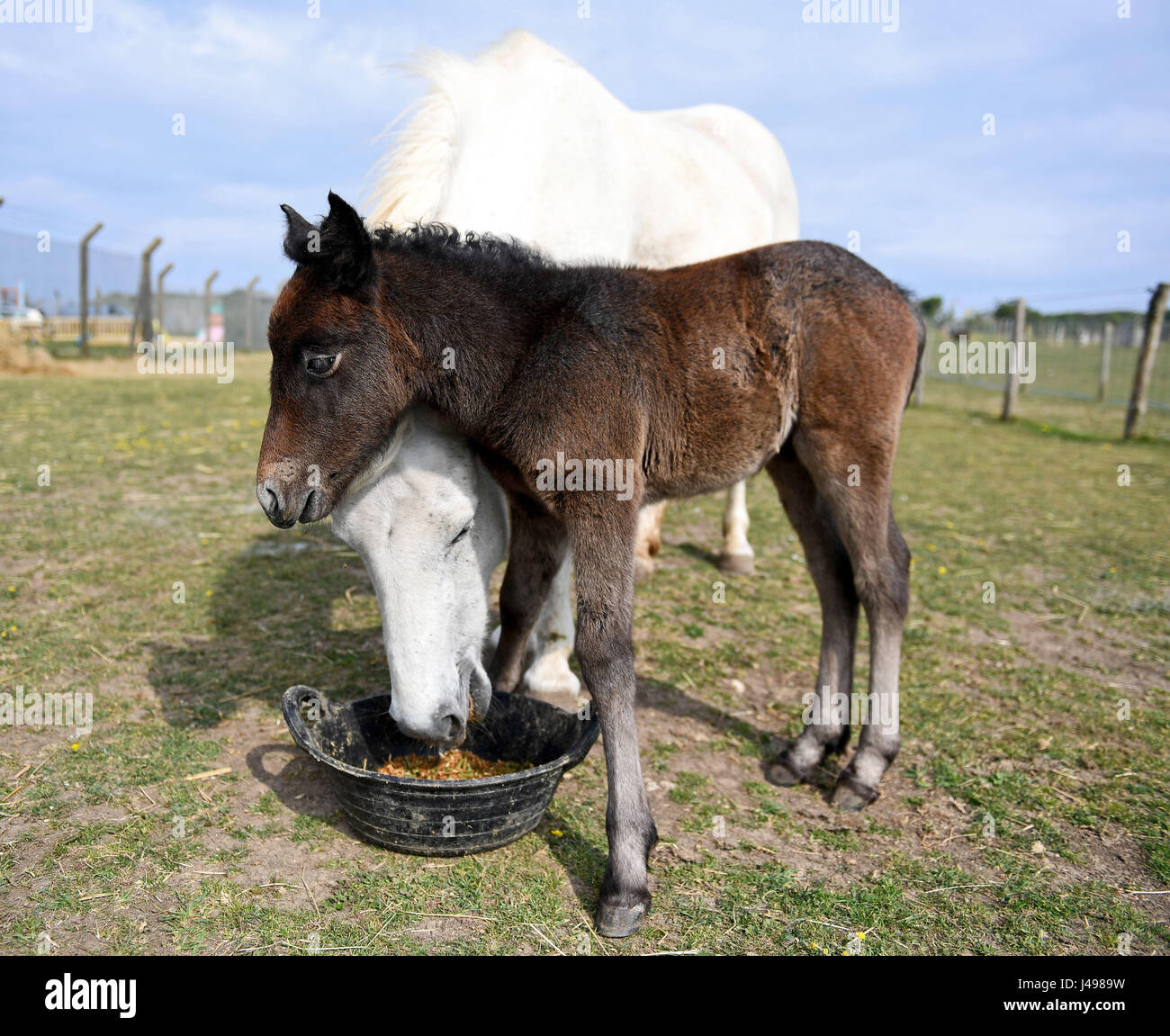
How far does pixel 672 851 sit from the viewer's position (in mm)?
3266

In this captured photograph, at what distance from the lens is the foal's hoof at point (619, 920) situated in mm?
2777

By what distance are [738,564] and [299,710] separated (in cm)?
422

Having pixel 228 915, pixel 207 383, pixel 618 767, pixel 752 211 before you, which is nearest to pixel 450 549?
pixel 618 767

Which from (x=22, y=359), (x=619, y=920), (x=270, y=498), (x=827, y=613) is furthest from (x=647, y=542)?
(x=22, y=359)

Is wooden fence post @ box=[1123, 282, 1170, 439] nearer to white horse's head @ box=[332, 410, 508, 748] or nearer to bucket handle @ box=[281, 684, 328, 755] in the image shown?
white horse's head @ box=[332, 410, 508, 748]

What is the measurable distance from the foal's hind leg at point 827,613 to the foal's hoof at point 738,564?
277cm

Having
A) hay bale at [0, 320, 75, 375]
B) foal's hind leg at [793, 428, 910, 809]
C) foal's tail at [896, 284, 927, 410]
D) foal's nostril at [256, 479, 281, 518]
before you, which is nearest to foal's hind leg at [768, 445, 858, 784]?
foal's hind leg at [793, 428, 910, 809]

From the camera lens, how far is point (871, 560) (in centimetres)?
357

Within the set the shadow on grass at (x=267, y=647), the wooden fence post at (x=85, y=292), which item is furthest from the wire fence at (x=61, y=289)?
the shadow on grass at (x=267, y=647)

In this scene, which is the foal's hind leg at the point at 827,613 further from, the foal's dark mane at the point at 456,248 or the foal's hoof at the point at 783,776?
the foal's dark mane at the point at 456,248

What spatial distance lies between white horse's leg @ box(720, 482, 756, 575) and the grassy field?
0.17m
